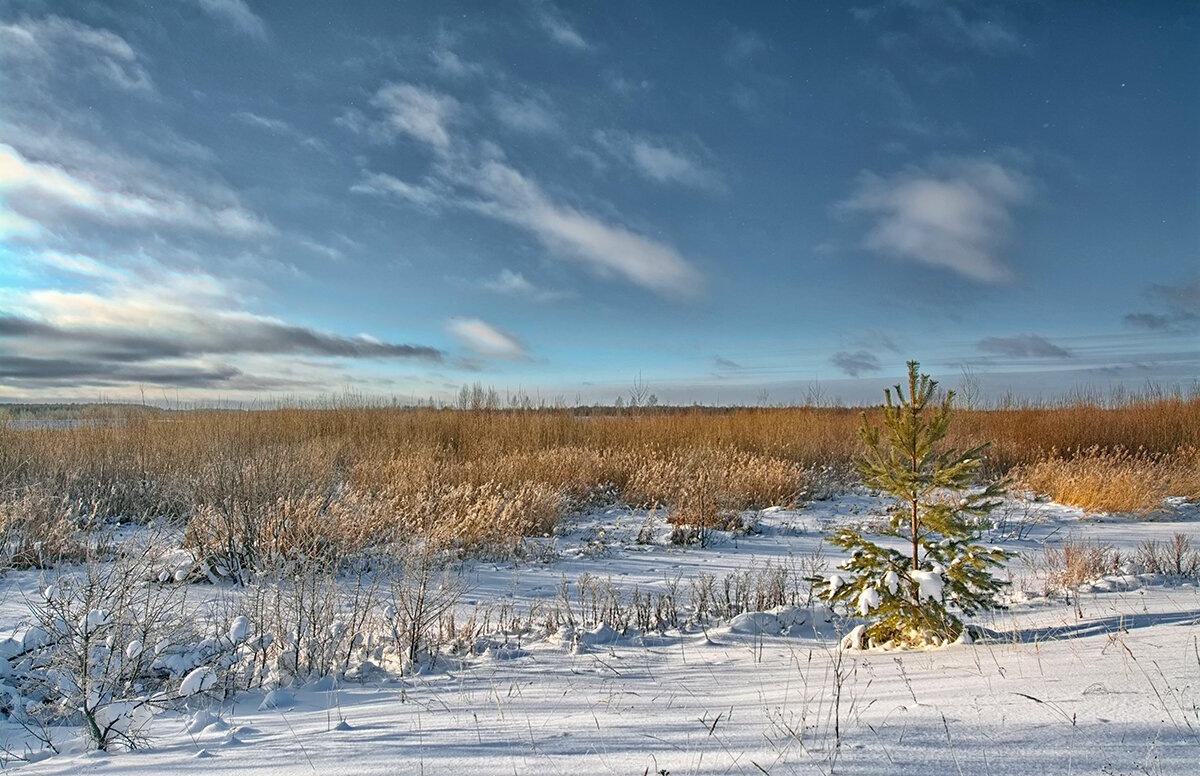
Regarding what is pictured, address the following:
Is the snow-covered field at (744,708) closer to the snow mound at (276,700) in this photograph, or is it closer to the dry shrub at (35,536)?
the snow mound at (276,700)

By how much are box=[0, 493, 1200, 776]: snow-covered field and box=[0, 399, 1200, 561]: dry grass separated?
257cm

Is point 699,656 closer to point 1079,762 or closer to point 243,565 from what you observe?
point 1079,762

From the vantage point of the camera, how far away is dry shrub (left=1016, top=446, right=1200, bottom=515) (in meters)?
9.64

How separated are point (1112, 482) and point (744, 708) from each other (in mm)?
9693

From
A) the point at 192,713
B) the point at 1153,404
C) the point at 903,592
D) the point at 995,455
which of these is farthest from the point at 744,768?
the point at 1153,404

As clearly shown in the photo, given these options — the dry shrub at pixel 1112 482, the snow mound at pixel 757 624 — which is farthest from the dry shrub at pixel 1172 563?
the dry shrub at pixel 1112 482

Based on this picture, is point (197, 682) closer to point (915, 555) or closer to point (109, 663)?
point (109, 663)

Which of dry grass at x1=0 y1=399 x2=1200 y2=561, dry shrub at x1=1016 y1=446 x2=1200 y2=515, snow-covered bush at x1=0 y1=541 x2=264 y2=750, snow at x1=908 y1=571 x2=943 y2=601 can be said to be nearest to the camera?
snow-covered bush at x1=0 y1=541 x2=264 y2=750

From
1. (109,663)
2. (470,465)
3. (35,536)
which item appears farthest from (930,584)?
(35,536)

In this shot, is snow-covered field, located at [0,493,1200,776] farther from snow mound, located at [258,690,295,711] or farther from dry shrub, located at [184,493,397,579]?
dry shrub, located at [184,493,397,579]

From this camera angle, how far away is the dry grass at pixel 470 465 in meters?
7.05

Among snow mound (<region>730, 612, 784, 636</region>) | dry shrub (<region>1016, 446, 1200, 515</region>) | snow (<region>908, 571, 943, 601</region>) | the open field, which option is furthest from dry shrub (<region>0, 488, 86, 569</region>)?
dry shrub (<region>1016, 446, 1200, 515</region>)

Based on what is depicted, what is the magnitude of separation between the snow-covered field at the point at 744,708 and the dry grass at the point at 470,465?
257cm

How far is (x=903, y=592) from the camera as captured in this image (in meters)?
3.73
